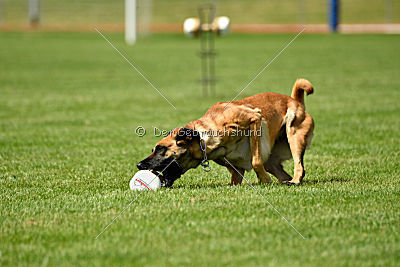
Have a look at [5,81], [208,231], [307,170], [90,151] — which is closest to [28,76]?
[5,81]

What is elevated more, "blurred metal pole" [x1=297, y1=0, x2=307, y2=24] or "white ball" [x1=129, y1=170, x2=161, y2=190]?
"blurred metal pole" [x1=297, y1=0, x2=307, y2=24]

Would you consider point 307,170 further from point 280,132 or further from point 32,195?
point 32,195

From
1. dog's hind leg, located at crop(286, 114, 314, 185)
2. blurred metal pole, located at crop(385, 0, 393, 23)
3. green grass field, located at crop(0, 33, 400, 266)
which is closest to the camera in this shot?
green grass field, located at crop(0, 33, 400, 266)

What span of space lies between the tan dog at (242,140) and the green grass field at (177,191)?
313 mm

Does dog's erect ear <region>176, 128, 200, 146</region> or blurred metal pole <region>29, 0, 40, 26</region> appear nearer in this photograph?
dog's erect ear <region>176, 128, 200, 146</region>

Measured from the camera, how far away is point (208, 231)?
535cm

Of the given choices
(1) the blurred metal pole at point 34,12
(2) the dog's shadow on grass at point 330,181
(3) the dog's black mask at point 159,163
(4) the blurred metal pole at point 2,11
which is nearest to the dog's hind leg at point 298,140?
(2) the dog's shadow on grass at point 330,181

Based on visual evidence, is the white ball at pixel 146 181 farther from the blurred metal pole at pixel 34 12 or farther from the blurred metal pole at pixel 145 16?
the blurred metal pole at pixel 34 12

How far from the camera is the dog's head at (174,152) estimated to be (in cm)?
664

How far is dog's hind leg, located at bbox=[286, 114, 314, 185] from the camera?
7168 millimetres

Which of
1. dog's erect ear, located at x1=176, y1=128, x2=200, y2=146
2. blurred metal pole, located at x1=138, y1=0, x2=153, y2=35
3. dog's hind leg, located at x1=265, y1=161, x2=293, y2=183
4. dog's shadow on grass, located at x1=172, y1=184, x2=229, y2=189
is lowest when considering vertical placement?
dog's shadow on grass, located at x1=172, y1=184, x2=229, y2=189

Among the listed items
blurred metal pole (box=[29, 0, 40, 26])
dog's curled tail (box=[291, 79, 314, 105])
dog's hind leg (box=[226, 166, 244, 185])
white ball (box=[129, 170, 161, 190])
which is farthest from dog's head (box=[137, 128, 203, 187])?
blurred metal pole (box=[29, 0, 40, 26])

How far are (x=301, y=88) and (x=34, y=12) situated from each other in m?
63.4

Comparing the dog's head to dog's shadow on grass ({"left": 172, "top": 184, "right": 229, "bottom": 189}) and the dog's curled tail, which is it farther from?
the dog's curled tail
